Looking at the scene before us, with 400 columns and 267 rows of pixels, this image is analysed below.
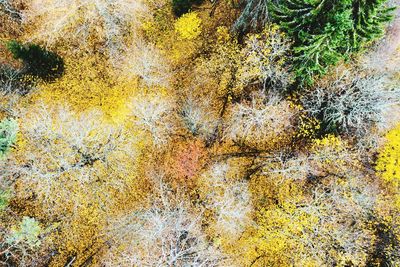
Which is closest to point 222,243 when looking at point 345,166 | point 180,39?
point 345,166

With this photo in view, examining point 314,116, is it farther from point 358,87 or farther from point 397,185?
point 397,185

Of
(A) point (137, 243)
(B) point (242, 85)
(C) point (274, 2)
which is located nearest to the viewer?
(C) point (274, 2)

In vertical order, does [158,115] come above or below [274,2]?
below

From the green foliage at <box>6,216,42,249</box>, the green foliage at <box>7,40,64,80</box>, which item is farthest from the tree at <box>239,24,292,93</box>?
the green foliage at <box>6,216,42,249</box>

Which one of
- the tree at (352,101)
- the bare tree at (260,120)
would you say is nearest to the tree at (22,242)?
the bare tree at (260,120)

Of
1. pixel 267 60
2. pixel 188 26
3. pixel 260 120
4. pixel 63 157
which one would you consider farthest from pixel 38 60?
pixel 260 120

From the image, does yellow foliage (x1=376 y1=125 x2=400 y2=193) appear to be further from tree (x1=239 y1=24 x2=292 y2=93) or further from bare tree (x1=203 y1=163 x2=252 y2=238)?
bare tree (x1=203 y1=163 x2=252 y2=238)

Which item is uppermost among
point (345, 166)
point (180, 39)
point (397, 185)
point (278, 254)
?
point (180, 39)
